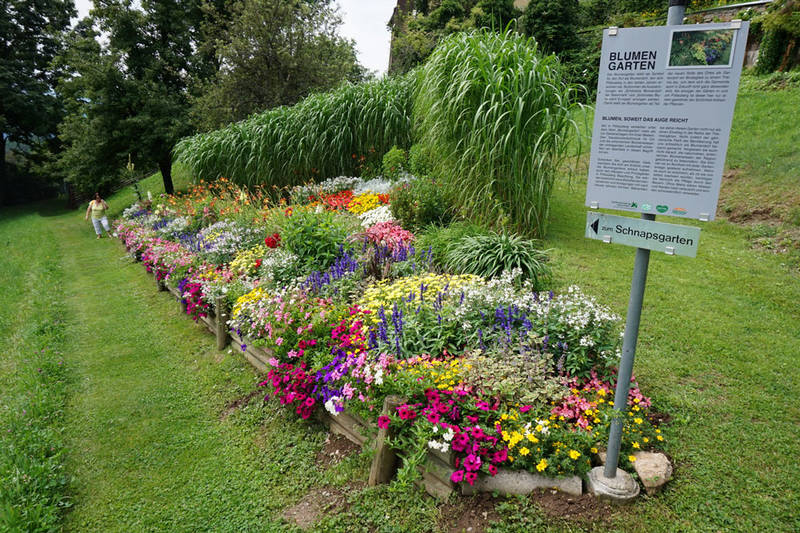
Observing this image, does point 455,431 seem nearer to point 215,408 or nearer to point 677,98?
point 677,98

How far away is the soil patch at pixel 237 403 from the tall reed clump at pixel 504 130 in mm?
3042

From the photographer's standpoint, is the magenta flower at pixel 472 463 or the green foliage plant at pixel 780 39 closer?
the magenta flower at pixel 472 463

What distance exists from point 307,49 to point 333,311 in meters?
11.3

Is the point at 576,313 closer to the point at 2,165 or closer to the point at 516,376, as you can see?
the point at 516,376

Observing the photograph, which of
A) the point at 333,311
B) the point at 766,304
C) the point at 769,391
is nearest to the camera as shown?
the point at 769,391

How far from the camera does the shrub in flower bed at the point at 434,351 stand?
2266mm

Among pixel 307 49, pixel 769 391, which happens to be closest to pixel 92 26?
pixel 307 49

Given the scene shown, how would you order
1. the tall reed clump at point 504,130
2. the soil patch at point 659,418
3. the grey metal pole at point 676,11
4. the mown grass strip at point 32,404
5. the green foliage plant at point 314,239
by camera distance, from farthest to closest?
the tall reed clump at point 504,130 < the green foliage plant at point 314,239 < the soil patch at point 659,418 < the mown grass strip at point 32,404 < the grey metal pole at point 676,11

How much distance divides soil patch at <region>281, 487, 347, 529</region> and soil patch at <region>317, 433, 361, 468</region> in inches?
8.3

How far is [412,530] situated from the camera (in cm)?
215

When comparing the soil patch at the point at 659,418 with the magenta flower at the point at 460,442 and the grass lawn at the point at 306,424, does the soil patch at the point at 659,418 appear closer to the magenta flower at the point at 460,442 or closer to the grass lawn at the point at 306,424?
the grass lawn at the point at 306,424

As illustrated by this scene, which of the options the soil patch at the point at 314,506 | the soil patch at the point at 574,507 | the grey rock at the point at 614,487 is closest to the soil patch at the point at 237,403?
the soil patch at the point at 314,506

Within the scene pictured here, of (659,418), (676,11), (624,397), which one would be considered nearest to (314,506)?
(624,397)

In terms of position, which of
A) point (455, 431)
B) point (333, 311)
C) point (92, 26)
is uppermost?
point (92, 26)
